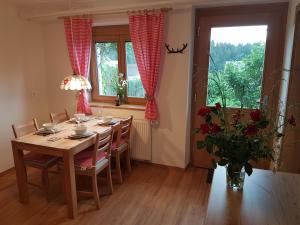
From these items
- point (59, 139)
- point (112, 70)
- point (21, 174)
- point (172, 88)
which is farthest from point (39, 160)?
point (172, 88)

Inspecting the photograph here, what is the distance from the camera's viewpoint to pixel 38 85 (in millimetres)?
3805

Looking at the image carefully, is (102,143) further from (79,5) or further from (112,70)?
(79,5)

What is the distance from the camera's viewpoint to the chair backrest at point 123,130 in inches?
113

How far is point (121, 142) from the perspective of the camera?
10.2 ft

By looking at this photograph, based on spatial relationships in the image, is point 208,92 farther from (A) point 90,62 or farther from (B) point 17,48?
(B) point 17,48

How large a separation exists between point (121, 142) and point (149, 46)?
135 cm

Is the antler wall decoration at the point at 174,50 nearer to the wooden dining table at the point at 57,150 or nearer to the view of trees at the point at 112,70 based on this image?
the view of trees at the point at 112,70

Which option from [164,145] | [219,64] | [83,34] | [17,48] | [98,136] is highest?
[83,34]

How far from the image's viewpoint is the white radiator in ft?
11.0

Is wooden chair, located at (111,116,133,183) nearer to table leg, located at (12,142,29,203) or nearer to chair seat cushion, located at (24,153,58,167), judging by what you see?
chair seat cushion, located at (24,153,58,167)

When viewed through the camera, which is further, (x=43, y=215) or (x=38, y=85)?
(x=38, y=85)

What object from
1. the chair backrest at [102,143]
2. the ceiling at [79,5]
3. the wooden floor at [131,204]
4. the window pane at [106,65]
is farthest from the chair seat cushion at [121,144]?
the ceiling at [79,5]

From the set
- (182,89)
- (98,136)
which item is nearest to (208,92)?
(182,89)

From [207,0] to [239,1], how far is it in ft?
1.25
